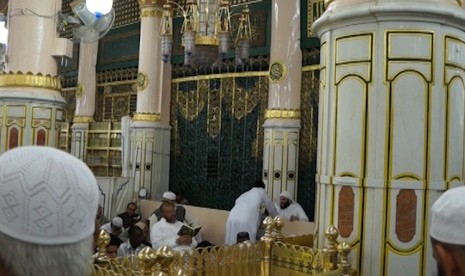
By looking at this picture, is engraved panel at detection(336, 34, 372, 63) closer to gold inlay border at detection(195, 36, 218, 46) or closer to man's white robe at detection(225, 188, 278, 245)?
man's white robe at detection(225, 188, 278, 245)

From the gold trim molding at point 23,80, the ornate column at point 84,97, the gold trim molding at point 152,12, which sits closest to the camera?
the gold trim molding at point 23,80

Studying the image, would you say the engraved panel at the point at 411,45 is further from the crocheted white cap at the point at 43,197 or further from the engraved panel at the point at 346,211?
the crocheted white cap at the point at 43,197

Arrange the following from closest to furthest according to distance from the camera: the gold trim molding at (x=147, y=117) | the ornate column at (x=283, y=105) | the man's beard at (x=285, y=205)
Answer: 1. the man's beard at (x=285, y=205)
2. the ornate column at (x=283, y=105)
3. the gold trim molding at (x=147, y=117)

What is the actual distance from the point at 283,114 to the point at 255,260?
4.37 metres

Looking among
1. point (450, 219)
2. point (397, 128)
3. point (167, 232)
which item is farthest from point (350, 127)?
point (167, 232)

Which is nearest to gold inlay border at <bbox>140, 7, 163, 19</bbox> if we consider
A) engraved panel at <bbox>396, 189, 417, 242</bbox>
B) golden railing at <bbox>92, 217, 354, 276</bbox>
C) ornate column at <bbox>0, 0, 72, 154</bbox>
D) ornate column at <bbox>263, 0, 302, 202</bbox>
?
ornate column at <bbox>263, 0, 302, 202</bbox>

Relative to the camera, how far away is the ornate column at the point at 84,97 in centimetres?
1143

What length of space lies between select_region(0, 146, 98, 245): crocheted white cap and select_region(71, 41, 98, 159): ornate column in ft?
35.2

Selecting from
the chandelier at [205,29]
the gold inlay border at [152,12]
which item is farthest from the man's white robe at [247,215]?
the gold inlay border at [152,12]

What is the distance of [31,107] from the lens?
4.58 meters

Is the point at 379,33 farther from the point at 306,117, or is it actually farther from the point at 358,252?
the point at 306,117

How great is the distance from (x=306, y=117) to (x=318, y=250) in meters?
5.00

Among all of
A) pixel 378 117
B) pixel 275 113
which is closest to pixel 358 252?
pixel 378 117

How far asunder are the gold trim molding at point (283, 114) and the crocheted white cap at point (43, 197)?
7240 millimetres
